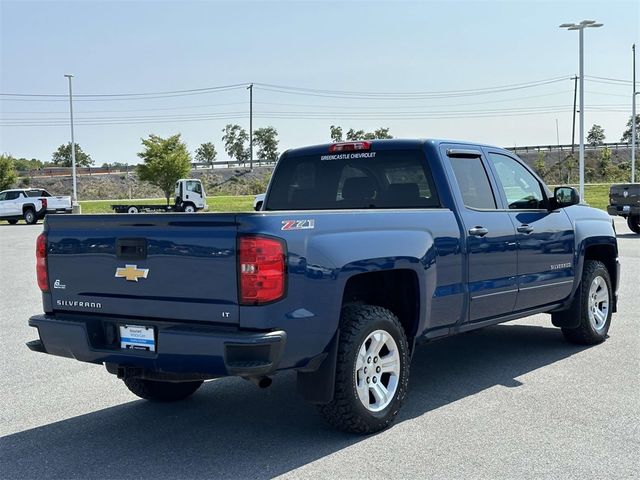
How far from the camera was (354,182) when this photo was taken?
6.27 meters

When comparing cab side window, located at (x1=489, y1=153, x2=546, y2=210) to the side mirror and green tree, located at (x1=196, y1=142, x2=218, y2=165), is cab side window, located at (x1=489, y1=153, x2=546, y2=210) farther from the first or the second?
green tree, located at (x1=196, y1=142, x2=218, y2=165)

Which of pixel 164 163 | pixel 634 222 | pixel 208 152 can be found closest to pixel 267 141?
pixel 208 152

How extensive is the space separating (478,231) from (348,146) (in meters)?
1.33

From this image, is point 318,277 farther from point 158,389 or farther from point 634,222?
point 634,222

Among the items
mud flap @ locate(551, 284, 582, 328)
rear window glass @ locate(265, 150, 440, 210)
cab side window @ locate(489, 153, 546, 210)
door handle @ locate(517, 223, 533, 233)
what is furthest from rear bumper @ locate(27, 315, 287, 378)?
mud flap @ locate(551, 284, 582, 328)

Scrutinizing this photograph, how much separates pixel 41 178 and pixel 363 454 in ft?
258

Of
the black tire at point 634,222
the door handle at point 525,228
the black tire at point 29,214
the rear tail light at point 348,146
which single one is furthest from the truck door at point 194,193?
the door handle at point 525,228

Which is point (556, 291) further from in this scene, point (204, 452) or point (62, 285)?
point (62, 285)

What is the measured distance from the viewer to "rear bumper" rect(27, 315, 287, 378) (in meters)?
4.19

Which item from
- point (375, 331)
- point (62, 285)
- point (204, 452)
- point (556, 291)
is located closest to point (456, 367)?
point (556, 291)

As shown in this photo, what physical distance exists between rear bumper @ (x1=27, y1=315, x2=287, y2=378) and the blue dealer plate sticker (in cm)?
3

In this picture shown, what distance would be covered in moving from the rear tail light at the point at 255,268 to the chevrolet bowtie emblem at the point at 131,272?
71 cm

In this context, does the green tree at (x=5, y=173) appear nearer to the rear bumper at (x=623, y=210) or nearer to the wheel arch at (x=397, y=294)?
the rear bumper at (x=623, y=210)

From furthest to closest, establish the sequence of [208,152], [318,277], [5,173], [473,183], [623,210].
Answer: [208,152] → [5,173] → [623,210] → [473,183] → [318,277]
